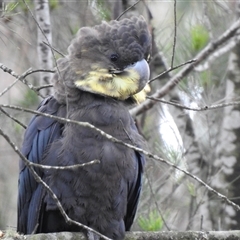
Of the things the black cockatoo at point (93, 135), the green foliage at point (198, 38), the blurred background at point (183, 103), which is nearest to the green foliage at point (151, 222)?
the blurred background at point (183, 103)

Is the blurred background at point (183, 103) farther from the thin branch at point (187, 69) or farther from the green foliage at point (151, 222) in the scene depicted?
the green foliage at point (151, 222)

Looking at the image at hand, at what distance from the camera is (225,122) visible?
5.38m

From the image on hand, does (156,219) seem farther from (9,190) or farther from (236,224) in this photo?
(9,190)

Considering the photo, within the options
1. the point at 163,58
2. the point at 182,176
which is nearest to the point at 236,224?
the point at 182,176

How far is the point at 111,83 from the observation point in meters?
3.65

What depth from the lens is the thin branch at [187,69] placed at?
16.4 ft

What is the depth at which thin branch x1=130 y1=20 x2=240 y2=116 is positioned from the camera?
5.00 m

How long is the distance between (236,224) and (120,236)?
1704 millimetres

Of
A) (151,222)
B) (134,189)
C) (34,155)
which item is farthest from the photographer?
(151,222)

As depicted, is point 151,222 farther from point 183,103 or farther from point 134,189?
point 183,103

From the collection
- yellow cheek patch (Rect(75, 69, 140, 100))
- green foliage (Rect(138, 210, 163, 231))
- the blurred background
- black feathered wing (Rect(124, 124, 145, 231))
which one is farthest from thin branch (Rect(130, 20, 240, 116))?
yellow cheek patch (Rect(75, 69, 140, 100))

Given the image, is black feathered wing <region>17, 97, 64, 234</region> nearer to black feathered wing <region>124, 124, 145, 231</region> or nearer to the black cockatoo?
the black cockatoo

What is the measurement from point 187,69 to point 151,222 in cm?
123

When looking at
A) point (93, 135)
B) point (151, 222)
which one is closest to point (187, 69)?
point (151, 222)
